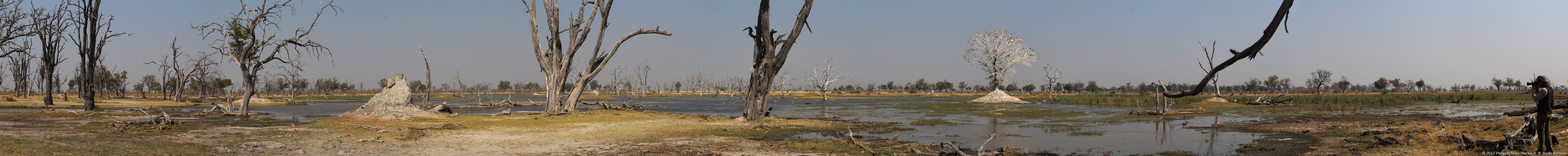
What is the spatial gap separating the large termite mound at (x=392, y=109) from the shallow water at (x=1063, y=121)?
1.77 m

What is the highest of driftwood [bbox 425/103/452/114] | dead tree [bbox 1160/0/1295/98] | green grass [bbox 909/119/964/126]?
dead tree [bbox 1160/0/1295/98]

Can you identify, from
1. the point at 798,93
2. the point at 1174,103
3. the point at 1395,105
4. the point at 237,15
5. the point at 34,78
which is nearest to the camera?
the point at 237,15

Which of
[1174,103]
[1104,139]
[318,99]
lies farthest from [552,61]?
[318,99]

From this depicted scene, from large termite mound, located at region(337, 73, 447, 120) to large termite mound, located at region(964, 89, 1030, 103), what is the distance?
3367cm

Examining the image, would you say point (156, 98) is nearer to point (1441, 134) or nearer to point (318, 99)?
point (318, 99)

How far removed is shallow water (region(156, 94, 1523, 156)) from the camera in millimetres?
12320

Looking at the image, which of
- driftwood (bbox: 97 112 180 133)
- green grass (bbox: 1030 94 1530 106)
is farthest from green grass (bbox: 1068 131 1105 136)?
green grass (bbox: 1030 94 1530 106)

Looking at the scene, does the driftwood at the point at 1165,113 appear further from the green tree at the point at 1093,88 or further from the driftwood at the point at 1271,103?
the green tree at the point at 1093,88

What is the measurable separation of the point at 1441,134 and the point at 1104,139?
448 centimetres

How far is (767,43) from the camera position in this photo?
16.9m

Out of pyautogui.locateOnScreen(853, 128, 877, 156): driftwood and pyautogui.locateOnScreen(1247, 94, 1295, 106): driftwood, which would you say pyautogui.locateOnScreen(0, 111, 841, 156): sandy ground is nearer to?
pyautogui.locateOnScreen(853, 128, 877, 156): driftwood

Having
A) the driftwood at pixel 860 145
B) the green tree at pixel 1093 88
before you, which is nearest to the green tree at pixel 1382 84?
the green tree at pixel 1093 88

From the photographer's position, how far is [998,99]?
4841 centimetres

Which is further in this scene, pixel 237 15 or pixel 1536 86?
pixel 237 15
